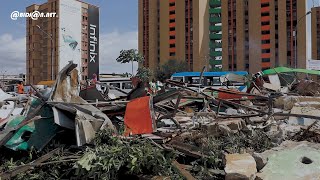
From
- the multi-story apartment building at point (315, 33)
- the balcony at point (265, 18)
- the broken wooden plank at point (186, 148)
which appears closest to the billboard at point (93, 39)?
the balcony at point (265, 18)

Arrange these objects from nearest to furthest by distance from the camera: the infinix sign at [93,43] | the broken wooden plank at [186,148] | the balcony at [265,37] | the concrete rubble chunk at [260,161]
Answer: the concrete rubble chunk at [260,161] < the broken wooden plank at [186,148] < the balcony at [265,37] < the infinix sign at [93,43]

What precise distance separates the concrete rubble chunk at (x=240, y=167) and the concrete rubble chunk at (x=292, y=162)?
0.13 m

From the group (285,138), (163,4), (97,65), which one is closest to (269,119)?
(285,138)

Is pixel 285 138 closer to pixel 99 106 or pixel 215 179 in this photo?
pixel 215 179

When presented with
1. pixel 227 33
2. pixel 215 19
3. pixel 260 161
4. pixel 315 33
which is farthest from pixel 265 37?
pixel 260 161

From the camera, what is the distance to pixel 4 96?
784 centimetres

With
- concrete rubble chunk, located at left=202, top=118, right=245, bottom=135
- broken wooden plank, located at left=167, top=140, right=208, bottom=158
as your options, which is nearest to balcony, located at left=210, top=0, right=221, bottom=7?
concrete rubble chunk, located at left=202, top=118, right=245, bottom=135

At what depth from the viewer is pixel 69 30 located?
63.8 m

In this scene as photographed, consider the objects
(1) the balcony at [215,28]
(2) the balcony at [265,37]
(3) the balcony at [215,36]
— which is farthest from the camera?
(1) the balcony at [215,28]

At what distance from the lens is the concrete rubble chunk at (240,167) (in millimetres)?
3254

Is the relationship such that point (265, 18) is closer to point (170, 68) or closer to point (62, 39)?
point (170, 68)

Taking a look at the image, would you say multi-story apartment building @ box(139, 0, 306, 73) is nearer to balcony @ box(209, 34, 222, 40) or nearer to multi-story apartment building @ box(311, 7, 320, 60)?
balcony @ box(209, 34, 222, 40)

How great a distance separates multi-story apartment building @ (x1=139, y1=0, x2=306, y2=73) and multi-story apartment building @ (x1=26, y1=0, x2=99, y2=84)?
1438cm

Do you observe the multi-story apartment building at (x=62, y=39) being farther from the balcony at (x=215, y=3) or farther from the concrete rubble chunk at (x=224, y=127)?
the concrete rubble chunk at (x=224, y=127)
